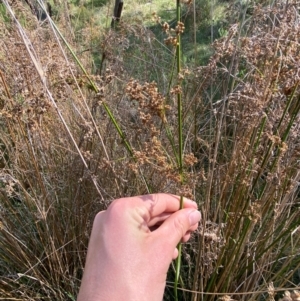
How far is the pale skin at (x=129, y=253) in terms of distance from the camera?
0.85 meters

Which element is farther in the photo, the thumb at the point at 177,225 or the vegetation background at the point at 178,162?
the vegetation background at the point at 178,162

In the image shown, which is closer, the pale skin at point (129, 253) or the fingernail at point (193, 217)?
the pale skin at point (129, 253)

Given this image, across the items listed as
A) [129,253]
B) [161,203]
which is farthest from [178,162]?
[129,253]

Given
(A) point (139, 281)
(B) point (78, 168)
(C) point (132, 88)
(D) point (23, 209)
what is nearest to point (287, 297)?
(A) point (139, 281)

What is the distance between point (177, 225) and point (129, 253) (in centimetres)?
14

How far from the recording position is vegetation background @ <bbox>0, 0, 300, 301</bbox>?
1058 mm

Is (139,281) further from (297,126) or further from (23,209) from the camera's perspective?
(23,209)

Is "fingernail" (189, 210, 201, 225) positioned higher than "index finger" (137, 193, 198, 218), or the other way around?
"index finger" (137, 193, 198, 218)

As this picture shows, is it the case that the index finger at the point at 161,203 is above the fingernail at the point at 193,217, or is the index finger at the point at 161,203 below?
above

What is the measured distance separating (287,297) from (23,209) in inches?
51.0

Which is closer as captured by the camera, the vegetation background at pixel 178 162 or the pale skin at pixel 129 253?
the pale skin at pixel 129 253

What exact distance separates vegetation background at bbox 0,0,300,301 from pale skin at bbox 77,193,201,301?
0.10 meters

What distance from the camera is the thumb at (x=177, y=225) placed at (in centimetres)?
93

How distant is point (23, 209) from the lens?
1764 mm
